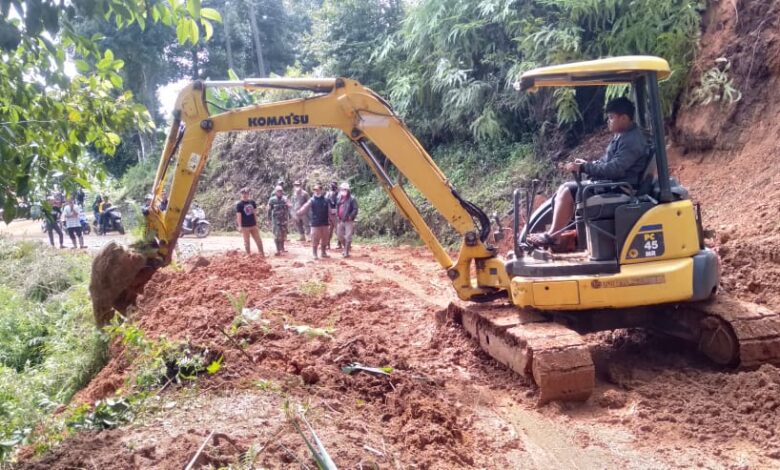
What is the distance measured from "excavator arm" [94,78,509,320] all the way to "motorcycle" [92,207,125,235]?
1732 cm

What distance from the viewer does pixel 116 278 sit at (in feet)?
25.6

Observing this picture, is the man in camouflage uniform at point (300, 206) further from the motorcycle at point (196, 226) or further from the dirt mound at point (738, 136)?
the dirt mound at point (738, 136)

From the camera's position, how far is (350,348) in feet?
19.1

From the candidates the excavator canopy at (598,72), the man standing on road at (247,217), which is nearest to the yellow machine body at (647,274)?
the excavator canopy at (598,72)

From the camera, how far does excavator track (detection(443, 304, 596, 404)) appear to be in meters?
5.13

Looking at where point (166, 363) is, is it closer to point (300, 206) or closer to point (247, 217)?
point (247, 217)

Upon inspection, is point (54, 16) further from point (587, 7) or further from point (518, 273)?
point (587, 7)

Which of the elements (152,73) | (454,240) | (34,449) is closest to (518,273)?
(34,449)

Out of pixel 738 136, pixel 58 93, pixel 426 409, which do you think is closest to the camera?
pixel 58 93

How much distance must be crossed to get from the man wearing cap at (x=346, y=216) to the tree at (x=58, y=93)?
30.6ft

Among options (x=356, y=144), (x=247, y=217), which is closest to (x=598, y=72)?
(x=356, y=144)

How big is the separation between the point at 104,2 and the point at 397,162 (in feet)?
13.9

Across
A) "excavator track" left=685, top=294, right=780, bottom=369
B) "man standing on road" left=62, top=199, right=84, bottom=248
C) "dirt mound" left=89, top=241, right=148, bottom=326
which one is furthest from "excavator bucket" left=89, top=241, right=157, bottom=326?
"man standing on road" left=62, top=199, right=84, bottom=248

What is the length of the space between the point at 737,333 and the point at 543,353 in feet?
5.53
